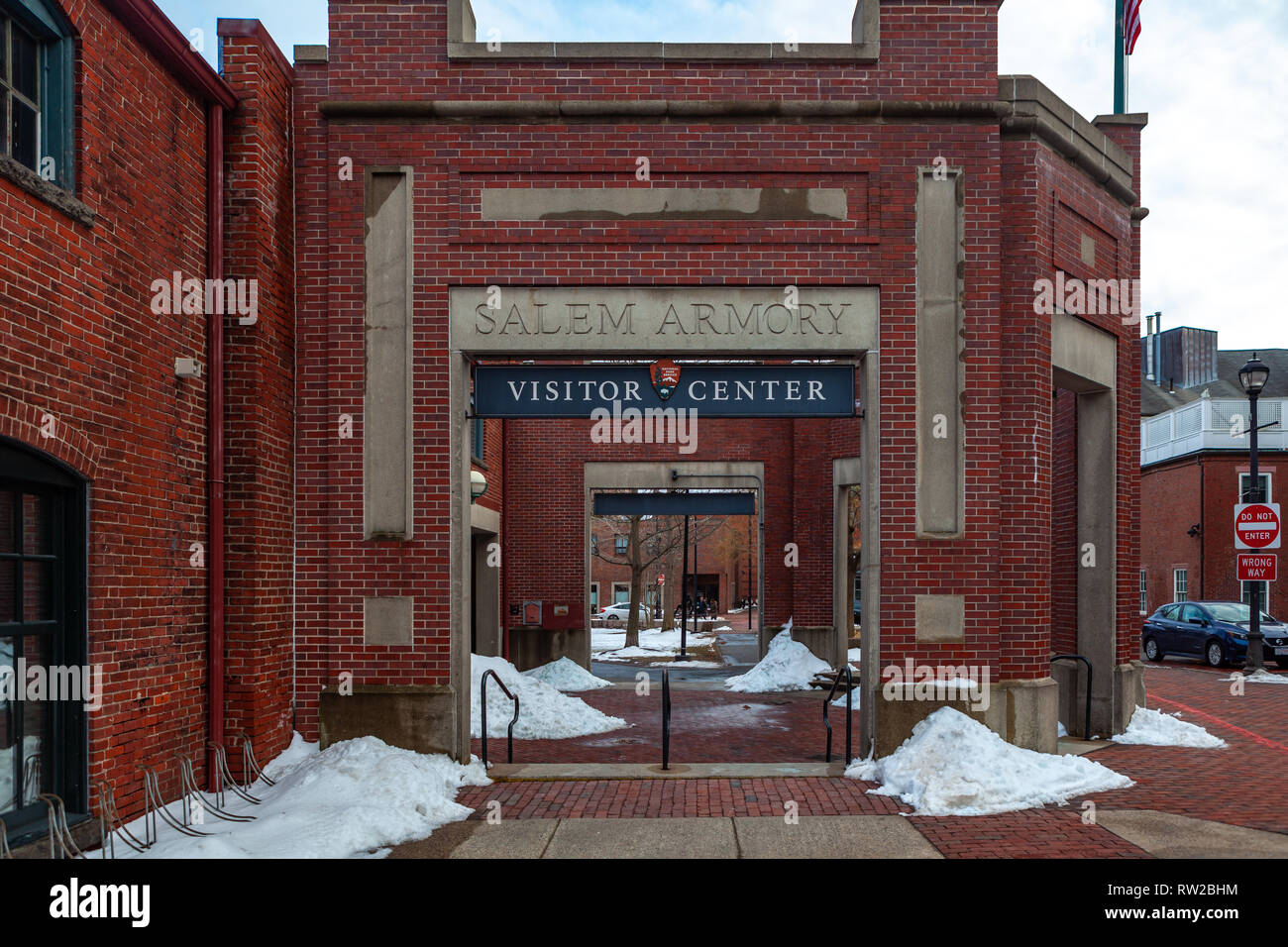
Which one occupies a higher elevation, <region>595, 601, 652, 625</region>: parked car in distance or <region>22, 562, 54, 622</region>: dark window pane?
<region>22, 562, 54, 622</region>: dark window pane

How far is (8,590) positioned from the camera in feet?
20.1

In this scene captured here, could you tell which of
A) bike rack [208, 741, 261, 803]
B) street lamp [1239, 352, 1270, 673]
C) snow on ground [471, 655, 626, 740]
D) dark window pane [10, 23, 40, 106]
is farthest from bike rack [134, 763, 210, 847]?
street lamp [1239, 352, 1270, 673]

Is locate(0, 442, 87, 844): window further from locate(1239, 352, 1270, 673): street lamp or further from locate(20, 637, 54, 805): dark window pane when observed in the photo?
locate(1239, 352, 1270, 673): street lamp

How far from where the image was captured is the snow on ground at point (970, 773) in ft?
25.4

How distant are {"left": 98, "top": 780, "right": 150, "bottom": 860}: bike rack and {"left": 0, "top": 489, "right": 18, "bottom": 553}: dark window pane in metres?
1.72

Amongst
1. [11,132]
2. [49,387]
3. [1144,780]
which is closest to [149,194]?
[11,132]

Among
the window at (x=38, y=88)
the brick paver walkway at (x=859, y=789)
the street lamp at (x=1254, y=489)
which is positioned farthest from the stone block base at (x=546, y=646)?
the window at (x=38, y=88)

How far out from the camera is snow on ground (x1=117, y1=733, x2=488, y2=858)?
639 centimetres

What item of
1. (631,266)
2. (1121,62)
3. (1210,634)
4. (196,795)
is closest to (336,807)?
(196,795)

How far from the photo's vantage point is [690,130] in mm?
9234

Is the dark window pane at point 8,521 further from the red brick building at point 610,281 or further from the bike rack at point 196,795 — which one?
the red brick building at point 610,281

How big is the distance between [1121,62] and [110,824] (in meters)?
14.1

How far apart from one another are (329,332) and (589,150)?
3023 millimetres

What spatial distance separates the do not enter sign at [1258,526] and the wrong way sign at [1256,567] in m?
0.21
